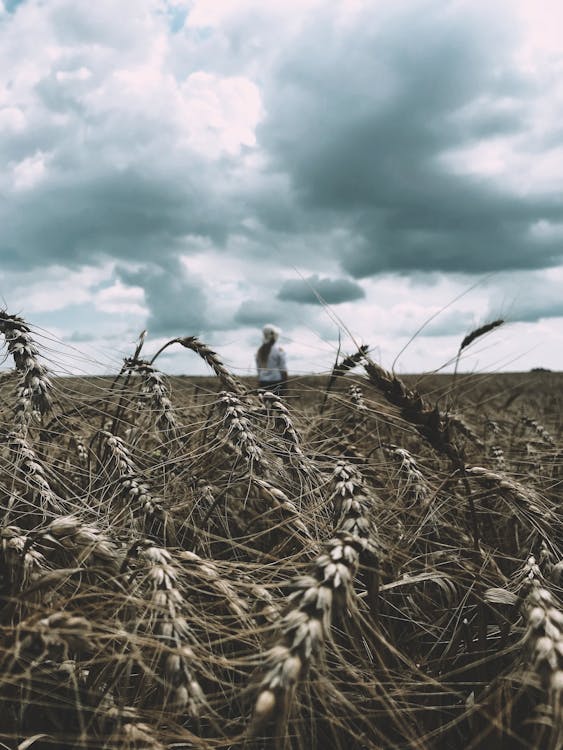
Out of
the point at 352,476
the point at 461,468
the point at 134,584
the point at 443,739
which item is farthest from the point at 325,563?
the point at 461,468

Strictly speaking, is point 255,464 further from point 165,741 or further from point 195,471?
point 165,741

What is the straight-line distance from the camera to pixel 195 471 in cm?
240

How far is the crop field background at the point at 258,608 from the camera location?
3.83ft

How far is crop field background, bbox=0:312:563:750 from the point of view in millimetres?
1167

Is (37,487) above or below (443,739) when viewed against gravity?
above

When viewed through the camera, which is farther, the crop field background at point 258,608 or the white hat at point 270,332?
the white hat at point 270,332

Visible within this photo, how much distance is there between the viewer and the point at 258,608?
1599mm

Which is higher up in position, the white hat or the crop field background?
the white hat

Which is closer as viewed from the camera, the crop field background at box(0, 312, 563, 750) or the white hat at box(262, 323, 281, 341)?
the crop field background at box(0, 312, 563, 750)

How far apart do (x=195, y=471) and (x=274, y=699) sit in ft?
5.01

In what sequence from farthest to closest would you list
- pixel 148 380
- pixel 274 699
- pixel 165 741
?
pixel 148 380 → pixel 165 741 → pixel 274 699

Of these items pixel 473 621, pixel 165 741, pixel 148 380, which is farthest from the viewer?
pixel 148 380

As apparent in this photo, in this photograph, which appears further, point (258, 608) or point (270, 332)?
point (270, 332)

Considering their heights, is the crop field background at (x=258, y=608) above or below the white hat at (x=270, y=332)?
below
